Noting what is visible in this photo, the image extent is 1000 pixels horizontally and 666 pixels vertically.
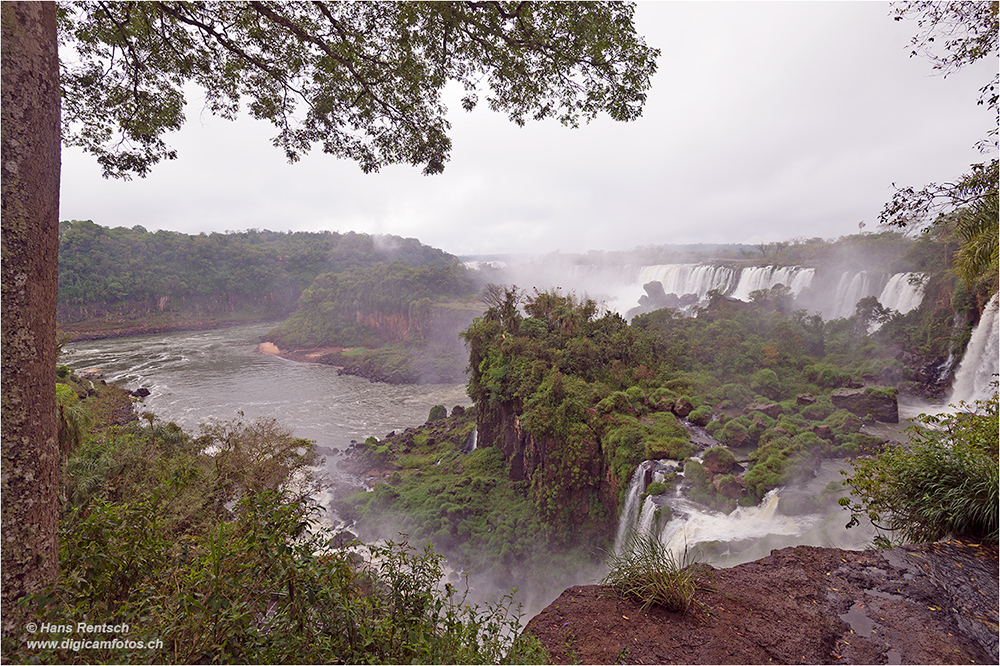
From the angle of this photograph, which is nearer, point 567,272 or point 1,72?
point 1,72

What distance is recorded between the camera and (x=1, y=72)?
2096 millimetres

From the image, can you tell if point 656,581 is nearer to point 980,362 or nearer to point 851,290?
point 980,362

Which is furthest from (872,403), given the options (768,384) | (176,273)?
(176,273)

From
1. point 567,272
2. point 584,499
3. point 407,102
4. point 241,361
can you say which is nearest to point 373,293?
point 241,361

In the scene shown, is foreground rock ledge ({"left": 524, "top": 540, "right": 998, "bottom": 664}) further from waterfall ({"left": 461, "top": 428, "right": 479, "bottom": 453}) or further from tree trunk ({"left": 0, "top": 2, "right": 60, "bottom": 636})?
waterfall ({"left": 461, "top": 428, "right": 479, "bottom": 453})

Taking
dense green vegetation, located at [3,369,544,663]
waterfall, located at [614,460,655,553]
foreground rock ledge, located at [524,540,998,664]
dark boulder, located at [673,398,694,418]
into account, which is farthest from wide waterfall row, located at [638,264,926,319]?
dense green vegetation, located at [3,369,544,663]

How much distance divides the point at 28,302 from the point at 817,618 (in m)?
6.01

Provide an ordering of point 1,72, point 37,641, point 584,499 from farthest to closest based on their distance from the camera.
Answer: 1. point 584,499
2. point 1,72
3. point 37,641

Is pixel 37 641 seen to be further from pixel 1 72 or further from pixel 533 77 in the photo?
pixel 533 77

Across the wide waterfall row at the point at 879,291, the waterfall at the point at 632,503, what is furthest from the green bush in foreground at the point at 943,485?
the wide waterfall row at the point at 879,291

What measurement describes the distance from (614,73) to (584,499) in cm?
1146

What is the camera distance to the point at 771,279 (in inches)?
1125

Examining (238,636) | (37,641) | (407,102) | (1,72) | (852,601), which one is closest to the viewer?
(37,641)

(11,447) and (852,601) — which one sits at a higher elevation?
(11,447)
